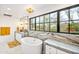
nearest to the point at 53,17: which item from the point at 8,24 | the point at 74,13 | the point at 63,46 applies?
the point at 74,13

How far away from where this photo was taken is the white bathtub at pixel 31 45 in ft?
5.63

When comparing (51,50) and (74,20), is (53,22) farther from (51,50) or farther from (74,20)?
(51,50)

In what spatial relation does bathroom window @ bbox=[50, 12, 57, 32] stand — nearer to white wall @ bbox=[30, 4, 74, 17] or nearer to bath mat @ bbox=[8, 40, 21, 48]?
white wall @ bbox=[30, 4, 74, 17]

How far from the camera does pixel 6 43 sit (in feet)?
5.65

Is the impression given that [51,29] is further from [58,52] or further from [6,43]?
[6,43]

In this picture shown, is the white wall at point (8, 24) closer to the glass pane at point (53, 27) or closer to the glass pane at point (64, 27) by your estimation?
the glass pane at point (53, 27)

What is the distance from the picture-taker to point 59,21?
1.71 meters

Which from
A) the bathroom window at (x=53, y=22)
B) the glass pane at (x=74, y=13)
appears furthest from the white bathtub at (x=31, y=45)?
the glass pane at (x=74, y=13)

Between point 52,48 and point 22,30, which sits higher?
point 22,30

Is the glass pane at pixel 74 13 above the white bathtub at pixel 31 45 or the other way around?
above

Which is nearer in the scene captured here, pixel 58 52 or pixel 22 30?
pixel 58 52

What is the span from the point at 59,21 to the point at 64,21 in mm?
81

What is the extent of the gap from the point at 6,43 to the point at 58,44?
86cm
